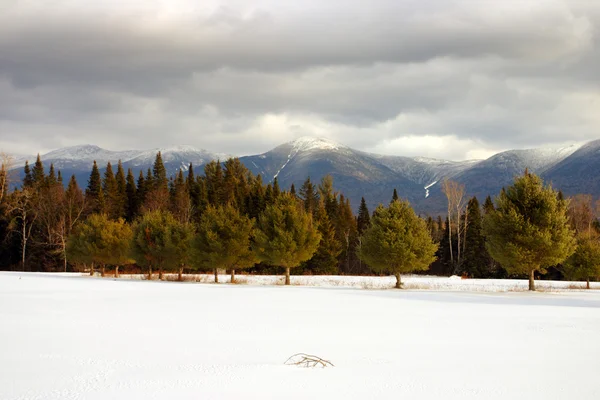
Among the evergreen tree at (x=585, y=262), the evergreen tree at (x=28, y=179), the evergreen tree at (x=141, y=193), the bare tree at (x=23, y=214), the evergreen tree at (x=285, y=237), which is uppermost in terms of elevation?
the evergreen tree at (x=28, y=179)

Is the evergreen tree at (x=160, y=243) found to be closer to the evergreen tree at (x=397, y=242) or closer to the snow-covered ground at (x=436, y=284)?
the snow-covered ground at (x=436, y=284)

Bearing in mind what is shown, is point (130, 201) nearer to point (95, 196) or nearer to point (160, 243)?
point (95, 196)

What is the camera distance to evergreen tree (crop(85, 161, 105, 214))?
91438mm

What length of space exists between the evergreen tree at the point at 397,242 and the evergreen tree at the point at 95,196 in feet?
177

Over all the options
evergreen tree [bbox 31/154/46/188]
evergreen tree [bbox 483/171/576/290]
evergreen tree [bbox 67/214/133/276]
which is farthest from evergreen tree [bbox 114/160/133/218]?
evergreen tree [bbox 483/171/576/290]

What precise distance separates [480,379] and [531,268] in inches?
1346

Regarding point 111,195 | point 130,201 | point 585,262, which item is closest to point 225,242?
point 585,262

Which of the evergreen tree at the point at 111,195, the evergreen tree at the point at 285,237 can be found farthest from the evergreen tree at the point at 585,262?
the evergreen tree at the point at 111,195

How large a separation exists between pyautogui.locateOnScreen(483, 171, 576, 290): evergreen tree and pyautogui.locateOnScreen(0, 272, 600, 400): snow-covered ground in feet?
58.7

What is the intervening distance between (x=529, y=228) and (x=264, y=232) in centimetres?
2538

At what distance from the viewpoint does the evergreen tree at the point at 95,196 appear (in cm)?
9144

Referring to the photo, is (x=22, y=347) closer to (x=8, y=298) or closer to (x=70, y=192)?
(x=8, y=298)

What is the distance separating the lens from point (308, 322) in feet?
65.7

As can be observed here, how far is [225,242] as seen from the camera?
55906 millimetres
